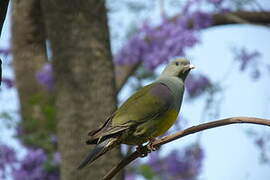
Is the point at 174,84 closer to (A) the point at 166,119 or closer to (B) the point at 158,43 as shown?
(A) the point at 166,119

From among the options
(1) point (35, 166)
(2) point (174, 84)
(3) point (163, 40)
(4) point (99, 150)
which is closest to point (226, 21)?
(3) point (163, 40)

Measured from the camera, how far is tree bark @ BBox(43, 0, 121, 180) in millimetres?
3447

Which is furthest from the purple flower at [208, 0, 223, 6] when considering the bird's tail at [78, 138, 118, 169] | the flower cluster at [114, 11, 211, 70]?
the bird's tail at [78, 138, 118, 169]

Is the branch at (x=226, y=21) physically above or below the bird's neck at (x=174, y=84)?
below

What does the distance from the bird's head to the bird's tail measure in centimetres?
56

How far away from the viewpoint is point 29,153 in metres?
4.27

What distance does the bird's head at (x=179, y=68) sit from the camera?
2.54m

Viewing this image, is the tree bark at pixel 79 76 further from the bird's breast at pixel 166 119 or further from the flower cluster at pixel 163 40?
the bird's breast at pixel 166 119

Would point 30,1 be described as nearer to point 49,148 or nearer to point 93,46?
point 49,148

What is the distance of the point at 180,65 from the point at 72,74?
113 cm

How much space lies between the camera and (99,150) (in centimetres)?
187

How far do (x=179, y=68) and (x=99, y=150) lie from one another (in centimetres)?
79

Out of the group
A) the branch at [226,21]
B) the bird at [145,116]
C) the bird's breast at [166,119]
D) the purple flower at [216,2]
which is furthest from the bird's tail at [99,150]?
the branch at [226,21]

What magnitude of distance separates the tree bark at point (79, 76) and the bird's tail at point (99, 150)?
4.39 feet
